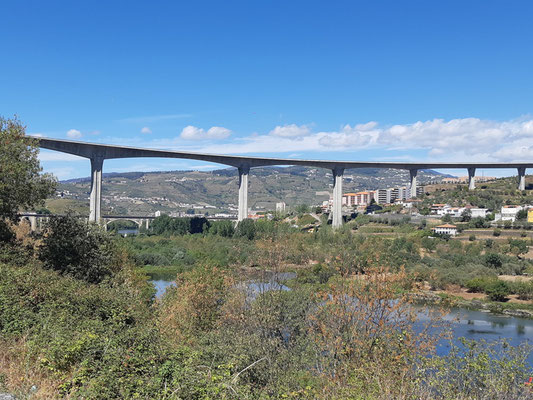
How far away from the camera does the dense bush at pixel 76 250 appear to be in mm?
10758

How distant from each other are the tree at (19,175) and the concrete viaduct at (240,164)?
771 inches

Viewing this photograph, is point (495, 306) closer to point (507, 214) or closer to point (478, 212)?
point (507, 214)

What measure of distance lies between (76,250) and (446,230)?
34.6m

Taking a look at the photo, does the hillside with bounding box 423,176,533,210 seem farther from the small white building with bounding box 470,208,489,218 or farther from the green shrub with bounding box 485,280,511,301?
the green shrub with bounding box 485,280,511,301

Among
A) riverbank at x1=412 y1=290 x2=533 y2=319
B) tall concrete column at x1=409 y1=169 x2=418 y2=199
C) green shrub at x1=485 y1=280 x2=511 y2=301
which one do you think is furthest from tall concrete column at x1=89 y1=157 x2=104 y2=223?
tall concrete column at x1=409 y1=169 x2=418 y2=199

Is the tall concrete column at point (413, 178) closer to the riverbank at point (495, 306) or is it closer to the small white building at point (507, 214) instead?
the small white building at point (507, 214)

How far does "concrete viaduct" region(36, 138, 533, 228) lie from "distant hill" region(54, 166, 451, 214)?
58.4 metres

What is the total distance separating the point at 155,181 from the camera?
15125 centimetres

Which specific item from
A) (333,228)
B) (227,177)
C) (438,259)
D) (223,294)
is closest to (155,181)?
(227,177)

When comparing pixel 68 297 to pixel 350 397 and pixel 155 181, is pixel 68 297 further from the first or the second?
pixel 155 181

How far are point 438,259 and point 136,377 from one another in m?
30.5

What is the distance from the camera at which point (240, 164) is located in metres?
50.0

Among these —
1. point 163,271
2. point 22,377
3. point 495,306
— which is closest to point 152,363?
point 22,377

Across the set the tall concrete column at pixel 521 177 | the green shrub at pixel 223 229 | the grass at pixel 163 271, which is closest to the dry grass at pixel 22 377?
the grass at pixel 163 271
